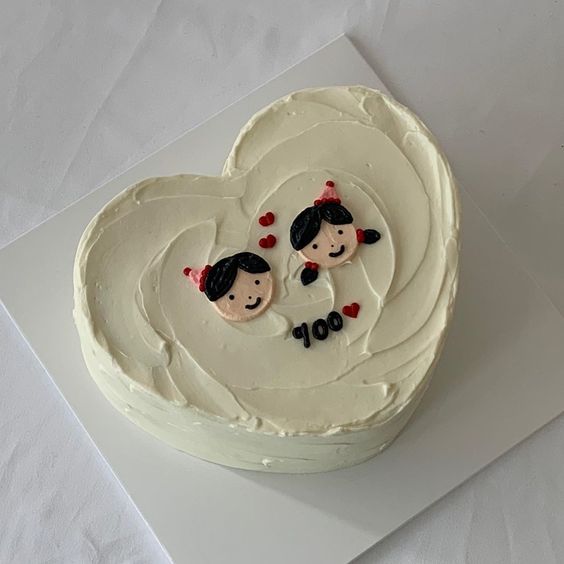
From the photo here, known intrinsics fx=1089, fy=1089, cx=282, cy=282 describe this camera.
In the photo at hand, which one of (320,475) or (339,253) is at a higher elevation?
(339,253)

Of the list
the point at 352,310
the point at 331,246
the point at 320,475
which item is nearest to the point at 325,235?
the point at 331,246

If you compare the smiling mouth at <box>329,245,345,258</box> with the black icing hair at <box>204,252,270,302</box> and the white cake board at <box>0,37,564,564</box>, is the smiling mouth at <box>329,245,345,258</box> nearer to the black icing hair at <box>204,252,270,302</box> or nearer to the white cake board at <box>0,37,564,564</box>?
the black icing hair at <box>204,252,270,302</box>

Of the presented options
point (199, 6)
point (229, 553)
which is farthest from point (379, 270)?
point (199, 6)

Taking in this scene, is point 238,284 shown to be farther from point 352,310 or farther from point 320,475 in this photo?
point 320,475

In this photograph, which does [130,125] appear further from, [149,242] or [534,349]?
[534,349]

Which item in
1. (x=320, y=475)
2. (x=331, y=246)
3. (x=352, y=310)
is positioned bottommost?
(x=320, y=475)

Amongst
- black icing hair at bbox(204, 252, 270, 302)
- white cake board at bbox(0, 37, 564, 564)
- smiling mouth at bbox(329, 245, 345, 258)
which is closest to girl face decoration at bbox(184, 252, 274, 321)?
black icing hair at bbox(204, 252, 270, 302)

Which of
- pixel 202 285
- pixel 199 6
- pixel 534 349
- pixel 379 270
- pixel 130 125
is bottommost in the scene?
pixel 534 349
